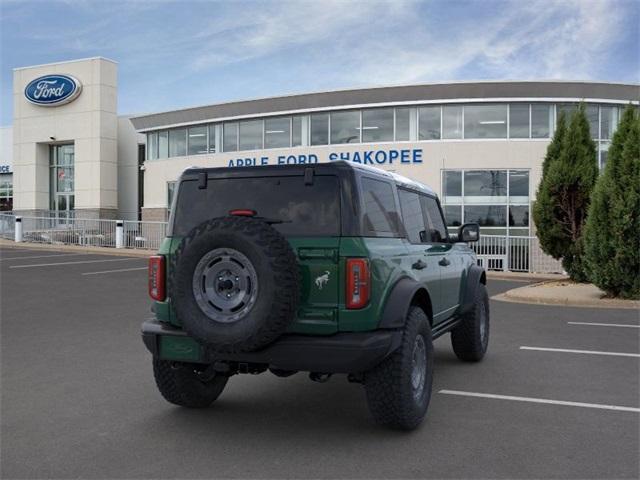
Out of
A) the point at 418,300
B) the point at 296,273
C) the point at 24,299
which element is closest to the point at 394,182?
the point at 418,300

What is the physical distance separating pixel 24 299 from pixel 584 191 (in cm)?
1299

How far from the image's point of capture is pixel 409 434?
4523 millimetres

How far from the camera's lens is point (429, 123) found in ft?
82.4

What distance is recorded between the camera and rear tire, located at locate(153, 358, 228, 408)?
492cm

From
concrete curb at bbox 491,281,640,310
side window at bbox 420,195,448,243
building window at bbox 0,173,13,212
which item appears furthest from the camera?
building window at bbox 0,173,13,212

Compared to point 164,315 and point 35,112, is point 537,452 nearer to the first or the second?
point 164,315

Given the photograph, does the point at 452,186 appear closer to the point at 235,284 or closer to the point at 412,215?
the point at 412,215

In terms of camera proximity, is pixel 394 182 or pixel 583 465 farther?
pixel 394 182

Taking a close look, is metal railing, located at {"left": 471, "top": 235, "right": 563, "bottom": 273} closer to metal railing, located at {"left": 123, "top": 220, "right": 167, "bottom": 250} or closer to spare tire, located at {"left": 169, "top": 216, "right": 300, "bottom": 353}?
metal railing, located at {"left": 123, "top": 220, "right": 167, "bottom": 250}

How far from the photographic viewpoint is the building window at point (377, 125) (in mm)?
25781

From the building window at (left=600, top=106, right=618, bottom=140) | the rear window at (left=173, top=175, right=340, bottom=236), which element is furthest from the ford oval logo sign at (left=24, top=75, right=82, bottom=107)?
the rear window at (left=173, top=175, right=340, bottom=236)

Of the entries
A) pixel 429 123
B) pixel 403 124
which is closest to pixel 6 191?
pixel 403 124

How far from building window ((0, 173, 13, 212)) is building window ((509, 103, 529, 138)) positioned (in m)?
31.1

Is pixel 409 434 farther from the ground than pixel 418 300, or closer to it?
closer to it
